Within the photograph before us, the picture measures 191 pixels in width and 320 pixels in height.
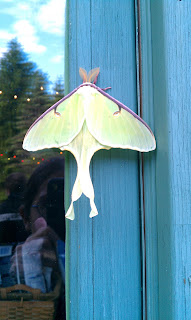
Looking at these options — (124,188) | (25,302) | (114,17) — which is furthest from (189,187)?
(25,302)

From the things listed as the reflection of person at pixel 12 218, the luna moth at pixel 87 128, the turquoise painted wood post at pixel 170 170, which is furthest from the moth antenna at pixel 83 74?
the reflection of person at pixel 12 218

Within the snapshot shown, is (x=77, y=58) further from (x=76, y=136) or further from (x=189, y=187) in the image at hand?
(x=189, y=187)

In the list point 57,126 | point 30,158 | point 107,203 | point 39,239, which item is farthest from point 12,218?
point 57,126

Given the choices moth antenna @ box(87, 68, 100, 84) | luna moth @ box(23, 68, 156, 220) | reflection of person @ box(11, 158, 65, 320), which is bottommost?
reflection of person @ box(11, 158, 65, 320)

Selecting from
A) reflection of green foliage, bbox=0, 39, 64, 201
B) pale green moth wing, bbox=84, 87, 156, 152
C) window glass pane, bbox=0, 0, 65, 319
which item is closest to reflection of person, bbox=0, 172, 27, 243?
window glass pane, bbox=0, 0, 65, 319

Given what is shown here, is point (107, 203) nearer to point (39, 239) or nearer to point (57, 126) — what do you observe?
point (57, 126)

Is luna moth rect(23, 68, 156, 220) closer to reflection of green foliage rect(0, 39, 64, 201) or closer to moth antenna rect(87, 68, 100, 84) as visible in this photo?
moth antenna rect(87, 68, 100, 84)
